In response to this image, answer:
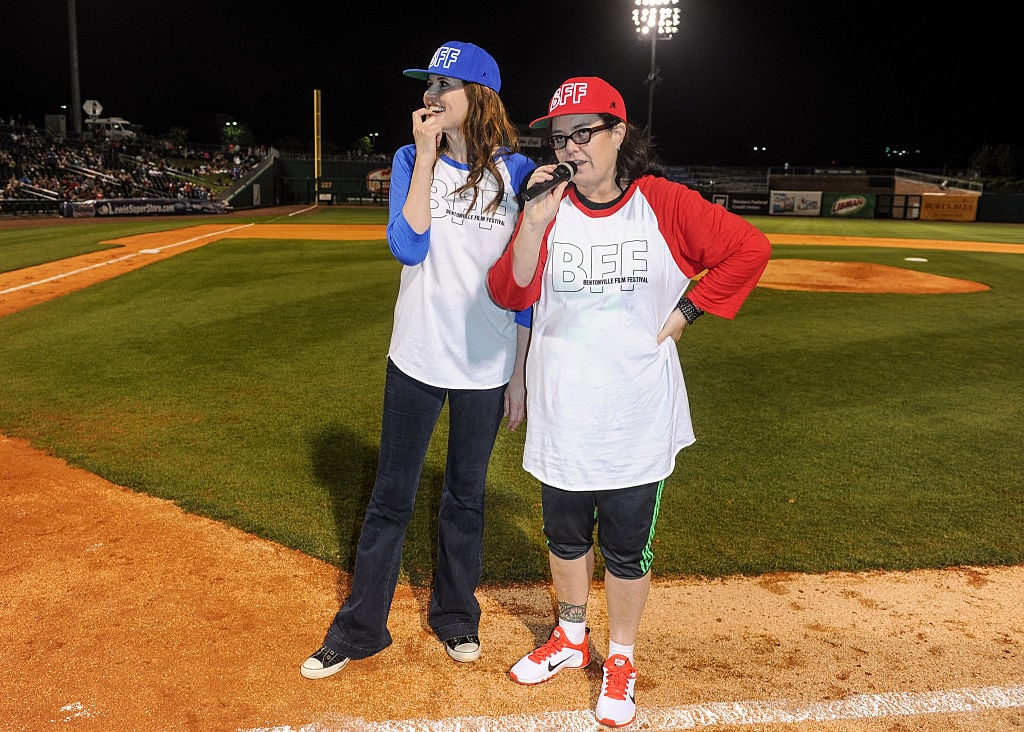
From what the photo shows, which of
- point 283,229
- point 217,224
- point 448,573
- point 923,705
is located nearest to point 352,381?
point 448,573

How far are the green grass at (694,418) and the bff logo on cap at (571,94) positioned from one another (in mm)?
2295

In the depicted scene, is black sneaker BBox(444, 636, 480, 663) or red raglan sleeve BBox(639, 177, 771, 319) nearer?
red raglan sleeve BBox(639, 177, 771, 319)

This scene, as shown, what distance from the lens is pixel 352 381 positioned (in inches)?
290

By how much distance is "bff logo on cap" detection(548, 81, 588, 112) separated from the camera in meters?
2.53

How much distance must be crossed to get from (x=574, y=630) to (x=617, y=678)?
0.93 ft

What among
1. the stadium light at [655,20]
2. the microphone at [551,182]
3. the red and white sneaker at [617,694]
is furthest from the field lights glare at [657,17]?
the red and white sneaker at [617,694]

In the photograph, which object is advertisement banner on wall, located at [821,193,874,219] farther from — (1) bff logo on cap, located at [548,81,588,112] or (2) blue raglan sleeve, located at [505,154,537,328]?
(1) bff logo on cap, located at [548,81,588,112]

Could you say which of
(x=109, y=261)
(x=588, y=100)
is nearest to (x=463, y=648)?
(x=588, y=100)

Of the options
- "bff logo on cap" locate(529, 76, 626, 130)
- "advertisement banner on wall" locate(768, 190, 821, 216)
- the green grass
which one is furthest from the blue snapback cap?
"advertisement banner on wall" locate(768, 190, 821, 216)

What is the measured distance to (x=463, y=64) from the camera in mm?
2721

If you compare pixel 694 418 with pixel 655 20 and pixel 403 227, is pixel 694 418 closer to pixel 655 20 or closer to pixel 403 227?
pixel 403 227

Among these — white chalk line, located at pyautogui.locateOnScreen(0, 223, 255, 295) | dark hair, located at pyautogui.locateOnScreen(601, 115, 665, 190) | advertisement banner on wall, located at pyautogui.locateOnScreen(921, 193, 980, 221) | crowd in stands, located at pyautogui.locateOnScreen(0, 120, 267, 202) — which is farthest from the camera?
advertisement banner on wall, located at pyautogui.locateOnScreen(921, 193, 980, 221)

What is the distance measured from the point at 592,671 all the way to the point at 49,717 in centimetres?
194

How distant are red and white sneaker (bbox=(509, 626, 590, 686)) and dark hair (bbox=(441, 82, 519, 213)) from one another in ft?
5.50
